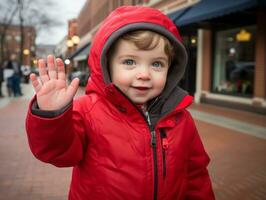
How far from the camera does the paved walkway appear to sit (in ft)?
15.3

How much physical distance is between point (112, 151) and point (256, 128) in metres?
7.77

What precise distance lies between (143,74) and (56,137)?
0.48 m

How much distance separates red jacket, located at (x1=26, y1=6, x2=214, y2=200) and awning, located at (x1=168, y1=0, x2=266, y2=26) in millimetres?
8018

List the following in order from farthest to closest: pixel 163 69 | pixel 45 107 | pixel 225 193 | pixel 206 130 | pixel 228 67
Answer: pixel 228 67
pixel 206 130
pixel 225 193
pixel 163 69
pixel 45 107

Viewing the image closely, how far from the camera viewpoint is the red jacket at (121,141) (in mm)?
1703

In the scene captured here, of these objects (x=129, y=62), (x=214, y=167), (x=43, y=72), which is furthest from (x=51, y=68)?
(x=214, y=167)

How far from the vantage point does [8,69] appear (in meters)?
19.5

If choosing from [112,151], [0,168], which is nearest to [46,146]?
[112,151]

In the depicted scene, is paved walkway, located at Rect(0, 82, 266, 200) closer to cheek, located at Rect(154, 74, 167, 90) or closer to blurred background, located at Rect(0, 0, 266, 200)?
blurred background, located at Rect(0, 0, 266, 200)

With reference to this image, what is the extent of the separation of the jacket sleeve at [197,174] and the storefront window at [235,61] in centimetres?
1090

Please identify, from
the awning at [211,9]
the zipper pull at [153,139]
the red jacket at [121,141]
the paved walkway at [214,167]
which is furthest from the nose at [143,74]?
the awning at [211,9]

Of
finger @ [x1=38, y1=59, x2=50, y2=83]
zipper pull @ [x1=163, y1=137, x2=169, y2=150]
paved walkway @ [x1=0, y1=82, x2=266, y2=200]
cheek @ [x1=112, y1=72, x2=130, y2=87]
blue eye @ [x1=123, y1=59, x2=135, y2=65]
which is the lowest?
paved walkway @ [x1=0, y1=82, x2=266, y2=200]

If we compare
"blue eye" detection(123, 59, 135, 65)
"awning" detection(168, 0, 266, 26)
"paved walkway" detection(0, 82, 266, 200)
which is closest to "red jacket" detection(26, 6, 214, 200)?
"blue eye" detection(123, 59, 135, 65)

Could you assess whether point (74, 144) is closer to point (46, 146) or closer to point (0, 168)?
point (46, 146)
